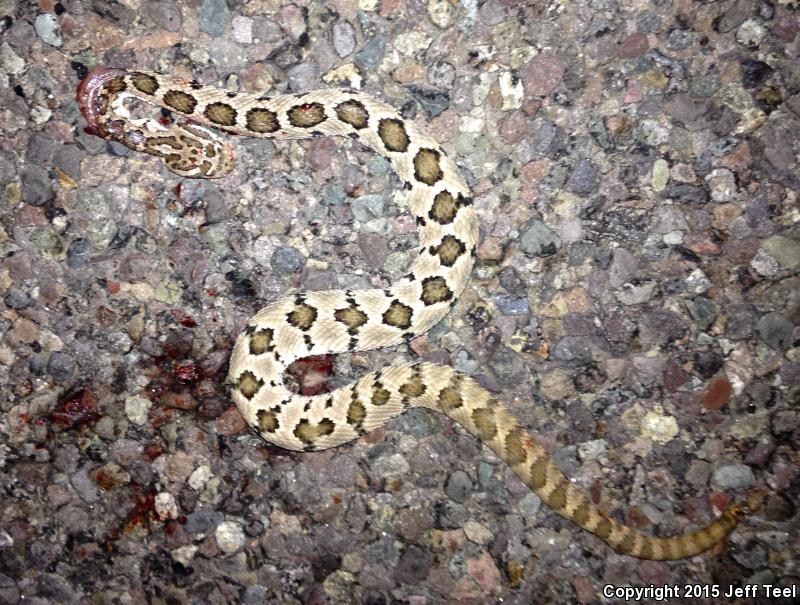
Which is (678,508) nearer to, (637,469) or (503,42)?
(637,469)

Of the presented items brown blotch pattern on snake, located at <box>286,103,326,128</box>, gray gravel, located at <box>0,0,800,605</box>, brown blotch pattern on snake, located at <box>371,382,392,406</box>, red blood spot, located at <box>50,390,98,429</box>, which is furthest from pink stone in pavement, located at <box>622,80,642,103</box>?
red blood spot, located at <box>50,390,98,429</box>

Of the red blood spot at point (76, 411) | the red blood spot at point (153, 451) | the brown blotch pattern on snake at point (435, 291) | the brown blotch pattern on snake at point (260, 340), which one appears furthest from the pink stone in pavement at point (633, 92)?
the red blood spot at point (76, 411)

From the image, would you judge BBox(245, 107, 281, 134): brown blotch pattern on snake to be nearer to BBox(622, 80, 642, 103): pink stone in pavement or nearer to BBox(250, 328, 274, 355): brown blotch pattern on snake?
BBox(250, 328, 274, 355): brown blotch pattern on snake

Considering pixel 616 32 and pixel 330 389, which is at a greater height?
pixel 616 32

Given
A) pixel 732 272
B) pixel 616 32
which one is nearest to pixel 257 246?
pixel 616 32

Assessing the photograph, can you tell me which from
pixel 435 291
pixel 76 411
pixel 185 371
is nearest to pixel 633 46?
pixel 435 291

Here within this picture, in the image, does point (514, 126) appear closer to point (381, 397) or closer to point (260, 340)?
point (381, 397)
